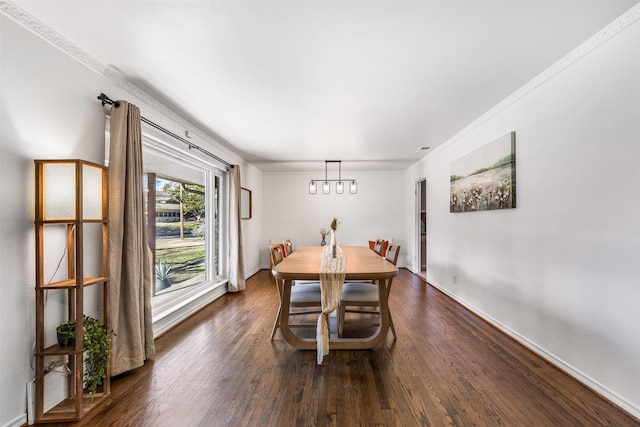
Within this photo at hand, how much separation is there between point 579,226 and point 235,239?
4193 millimetres

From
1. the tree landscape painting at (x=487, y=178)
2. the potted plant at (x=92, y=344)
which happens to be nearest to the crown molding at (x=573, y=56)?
the tree landscape painting at (x=487, y=178)

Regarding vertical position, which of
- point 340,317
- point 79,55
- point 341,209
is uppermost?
point 79,55

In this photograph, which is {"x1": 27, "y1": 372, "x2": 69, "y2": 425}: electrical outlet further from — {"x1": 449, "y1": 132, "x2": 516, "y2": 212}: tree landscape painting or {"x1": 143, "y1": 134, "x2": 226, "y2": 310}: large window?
{"x1": 449, "y1": 132, "x2": 516, "y2": 212}: tree landscape painting

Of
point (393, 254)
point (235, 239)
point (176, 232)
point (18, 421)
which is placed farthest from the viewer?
point (235, 239)

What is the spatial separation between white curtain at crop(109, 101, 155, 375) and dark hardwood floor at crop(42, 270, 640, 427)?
23cm

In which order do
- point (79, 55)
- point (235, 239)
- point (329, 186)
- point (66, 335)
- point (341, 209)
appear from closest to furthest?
1. point (66, 335)
2. point (79, 55)
3. point (235, 239)
4. point (329, 186)
5. point (341, 209)

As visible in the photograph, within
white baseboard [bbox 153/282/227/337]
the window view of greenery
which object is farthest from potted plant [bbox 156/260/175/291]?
white baseboard [bbox 153/282/227/337]

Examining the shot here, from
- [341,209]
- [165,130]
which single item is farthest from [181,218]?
[341,209]

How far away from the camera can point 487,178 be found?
10.5 ft

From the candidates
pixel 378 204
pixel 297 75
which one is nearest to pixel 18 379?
pixel 297 75

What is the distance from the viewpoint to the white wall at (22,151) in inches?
61.2

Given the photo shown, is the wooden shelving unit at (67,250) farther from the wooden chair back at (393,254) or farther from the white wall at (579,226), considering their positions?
the white wall at (579,226)

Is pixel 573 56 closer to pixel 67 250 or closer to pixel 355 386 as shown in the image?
pixel 355 386

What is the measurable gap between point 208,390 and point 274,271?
3.13ft
